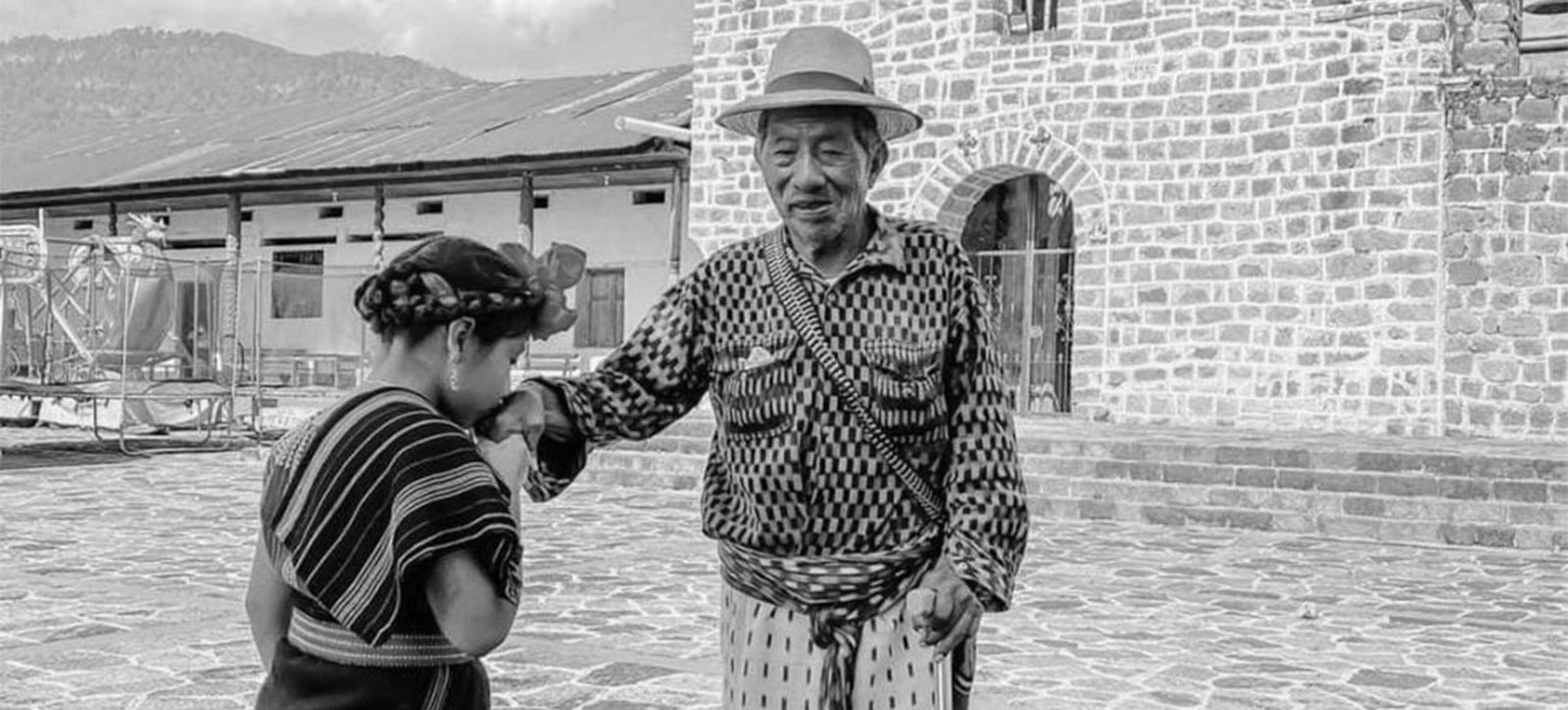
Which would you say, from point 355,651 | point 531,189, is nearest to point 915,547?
point 355,651

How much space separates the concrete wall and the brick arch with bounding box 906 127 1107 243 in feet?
12.1

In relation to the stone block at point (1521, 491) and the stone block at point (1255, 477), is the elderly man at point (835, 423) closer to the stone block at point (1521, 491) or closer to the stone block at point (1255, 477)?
the stone block at point (1521, 491)

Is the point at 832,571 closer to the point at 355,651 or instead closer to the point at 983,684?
the point at 355,651

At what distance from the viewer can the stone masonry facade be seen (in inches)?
492

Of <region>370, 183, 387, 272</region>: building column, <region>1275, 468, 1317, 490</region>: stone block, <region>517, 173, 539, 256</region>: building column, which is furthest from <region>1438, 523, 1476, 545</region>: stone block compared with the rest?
<region>370, 183, 387, 272</region>: building column

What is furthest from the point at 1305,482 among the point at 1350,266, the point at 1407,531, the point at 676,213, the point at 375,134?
the point at 375,134

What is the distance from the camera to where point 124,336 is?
43.1 feet

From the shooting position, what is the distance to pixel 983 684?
17.1 feet

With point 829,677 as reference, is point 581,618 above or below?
below

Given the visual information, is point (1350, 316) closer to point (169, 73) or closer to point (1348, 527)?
point (1348, 527)

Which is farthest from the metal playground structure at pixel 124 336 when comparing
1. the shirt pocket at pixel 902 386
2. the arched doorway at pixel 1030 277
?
the shirt pocket at pixel 902 386

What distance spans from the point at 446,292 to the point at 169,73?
156590mm

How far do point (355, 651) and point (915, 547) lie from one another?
0.77 meters

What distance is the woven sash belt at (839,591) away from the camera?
85.2 inches
